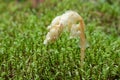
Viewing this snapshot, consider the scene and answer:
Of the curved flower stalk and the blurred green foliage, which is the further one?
the blurred green foliage

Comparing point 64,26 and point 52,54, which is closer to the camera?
point 64,26

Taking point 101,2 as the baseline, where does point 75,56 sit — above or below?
below

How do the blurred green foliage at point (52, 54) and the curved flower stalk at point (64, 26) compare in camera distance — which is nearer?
the curved flower stalk at point (64, 26)

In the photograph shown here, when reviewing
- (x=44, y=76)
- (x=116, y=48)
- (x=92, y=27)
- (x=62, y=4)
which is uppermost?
(x=62, y=4)

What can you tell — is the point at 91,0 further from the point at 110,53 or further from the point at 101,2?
the point at 110,53

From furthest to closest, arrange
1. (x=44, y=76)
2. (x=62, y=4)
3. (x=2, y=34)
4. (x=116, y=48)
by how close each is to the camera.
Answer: (x=62, y=4)
(x=2, y=34)
(x=116, y=48)
(x=44, y=76)

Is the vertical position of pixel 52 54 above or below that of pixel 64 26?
below

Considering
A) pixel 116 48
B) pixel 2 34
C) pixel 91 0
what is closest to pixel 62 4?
pixel 91 0

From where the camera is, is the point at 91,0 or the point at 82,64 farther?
the point at 91,0

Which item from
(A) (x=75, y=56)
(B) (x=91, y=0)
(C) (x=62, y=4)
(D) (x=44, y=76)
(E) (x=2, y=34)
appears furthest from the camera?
(B) (x=91, y=0)

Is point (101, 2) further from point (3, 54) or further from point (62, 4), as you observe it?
point (3, 54)
